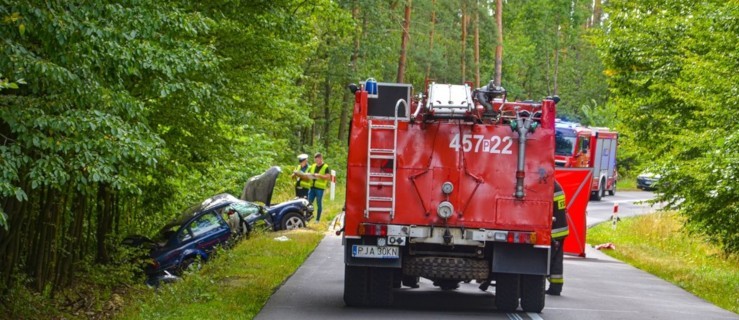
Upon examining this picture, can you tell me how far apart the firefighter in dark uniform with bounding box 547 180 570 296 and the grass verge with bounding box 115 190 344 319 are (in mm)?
3888

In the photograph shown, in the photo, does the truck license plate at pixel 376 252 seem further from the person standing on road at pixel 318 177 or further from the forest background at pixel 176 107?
the person standing on road at pixel 318 177

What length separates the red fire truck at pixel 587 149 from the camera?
46625 millimetres

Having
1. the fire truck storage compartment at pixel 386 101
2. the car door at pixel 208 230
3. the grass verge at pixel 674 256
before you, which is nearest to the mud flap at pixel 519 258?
the fire truck storage compartment at pixel 386 101

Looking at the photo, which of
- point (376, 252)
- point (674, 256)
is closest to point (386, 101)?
point (376, 252)

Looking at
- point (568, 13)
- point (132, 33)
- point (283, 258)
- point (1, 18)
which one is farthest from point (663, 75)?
point (568, 13)

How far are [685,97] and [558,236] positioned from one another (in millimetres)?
9961

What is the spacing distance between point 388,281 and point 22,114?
5088 mm

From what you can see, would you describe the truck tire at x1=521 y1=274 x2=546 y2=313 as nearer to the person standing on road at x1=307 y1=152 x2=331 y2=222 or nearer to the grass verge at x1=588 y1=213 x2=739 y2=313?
the grass verge at x1=588 y1=213 x2=739 y2=313

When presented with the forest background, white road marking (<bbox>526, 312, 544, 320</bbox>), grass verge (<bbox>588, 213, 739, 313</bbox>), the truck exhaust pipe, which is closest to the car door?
the forest background

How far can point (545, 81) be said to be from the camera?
3438 inches

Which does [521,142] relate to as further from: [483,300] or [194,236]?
[194,236]

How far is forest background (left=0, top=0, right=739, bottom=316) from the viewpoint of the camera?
1141 centimetres

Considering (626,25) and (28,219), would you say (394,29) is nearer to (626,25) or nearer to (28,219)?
(626,25)

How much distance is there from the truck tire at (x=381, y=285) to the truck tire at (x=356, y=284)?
0.09m
